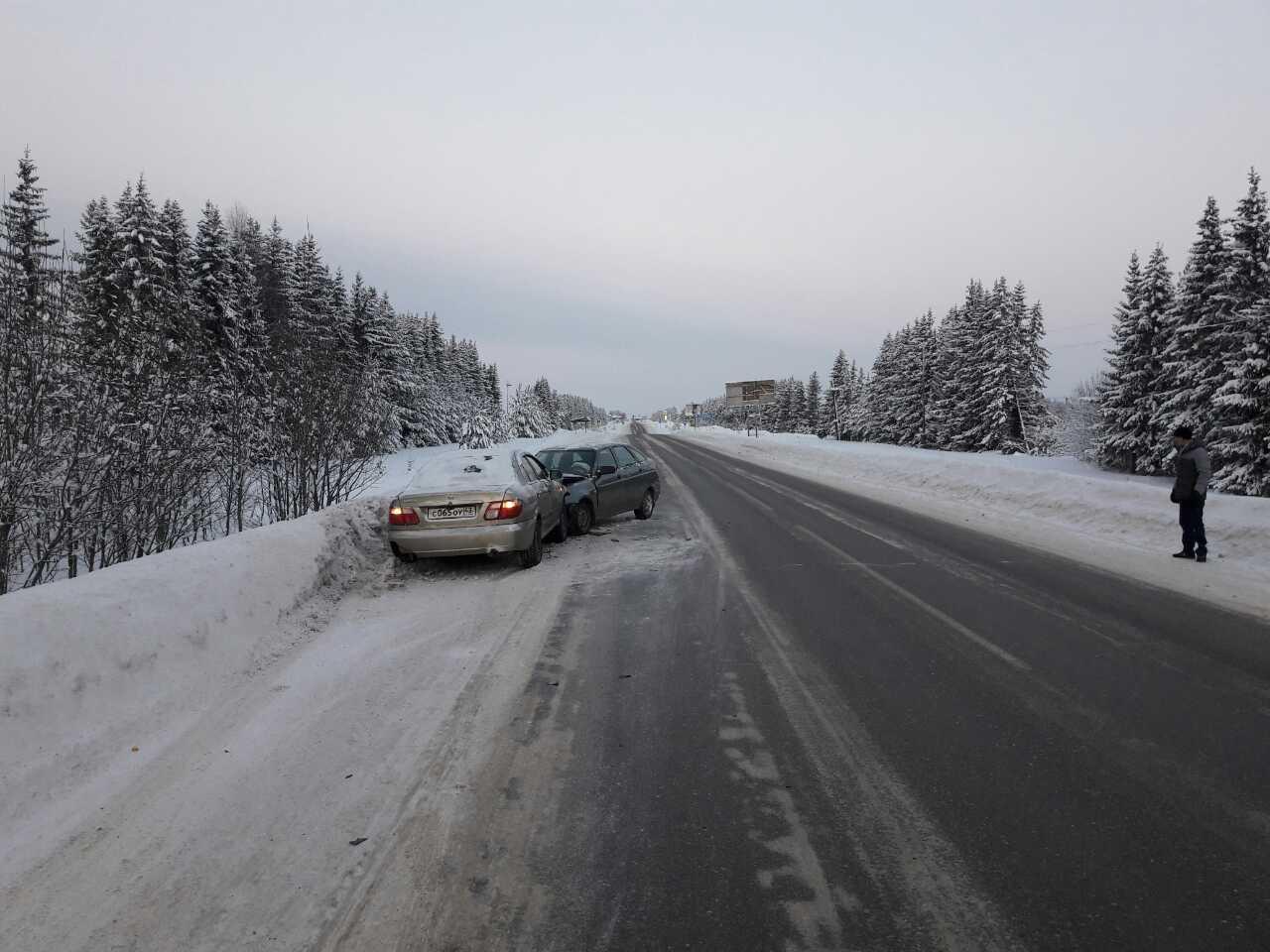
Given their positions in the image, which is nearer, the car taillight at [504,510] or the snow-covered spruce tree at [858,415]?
the car taillight at [504,510]

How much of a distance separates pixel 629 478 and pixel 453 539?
526 centimetres

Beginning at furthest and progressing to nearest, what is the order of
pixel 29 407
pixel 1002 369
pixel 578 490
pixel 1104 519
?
pixel 1002 369
pixel 1104 519
pixel 578 490
pixel 29 407

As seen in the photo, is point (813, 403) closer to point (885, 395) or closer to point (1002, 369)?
point (885, 395)

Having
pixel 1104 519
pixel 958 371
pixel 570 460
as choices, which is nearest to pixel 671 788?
pixel 570 460

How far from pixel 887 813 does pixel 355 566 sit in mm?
6731

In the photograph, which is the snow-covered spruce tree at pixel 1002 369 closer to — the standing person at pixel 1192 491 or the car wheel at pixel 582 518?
the standing person at pixel 1192 491

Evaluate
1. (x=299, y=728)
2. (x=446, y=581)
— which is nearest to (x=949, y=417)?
(x=446, y=581)

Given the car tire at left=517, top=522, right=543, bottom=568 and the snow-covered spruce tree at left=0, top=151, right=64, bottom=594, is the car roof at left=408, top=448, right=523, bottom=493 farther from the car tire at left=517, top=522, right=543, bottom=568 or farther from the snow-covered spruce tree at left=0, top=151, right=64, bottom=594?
the snow-covered spruce tree at left=0, top=151, right=64, bottom=594

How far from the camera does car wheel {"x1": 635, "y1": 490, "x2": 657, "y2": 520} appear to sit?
42.3ft

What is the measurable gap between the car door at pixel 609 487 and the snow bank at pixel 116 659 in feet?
19.6

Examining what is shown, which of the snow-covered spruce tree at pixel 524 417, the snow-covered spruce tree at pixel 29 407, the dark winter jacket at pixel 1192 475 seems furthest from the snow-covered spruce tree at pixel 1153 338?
the snow-covered spruce tree at pixel 524 417

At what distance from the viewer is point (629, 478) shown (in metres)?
12.4

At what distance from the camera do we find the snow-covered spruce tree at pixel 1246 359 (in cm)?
2355

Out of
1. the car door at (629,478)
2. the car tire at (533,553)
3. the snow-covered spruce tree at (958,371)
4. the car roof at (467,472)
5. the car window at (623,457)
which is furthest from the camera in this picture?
→ the snow-covered spruce tree at (958,371)
